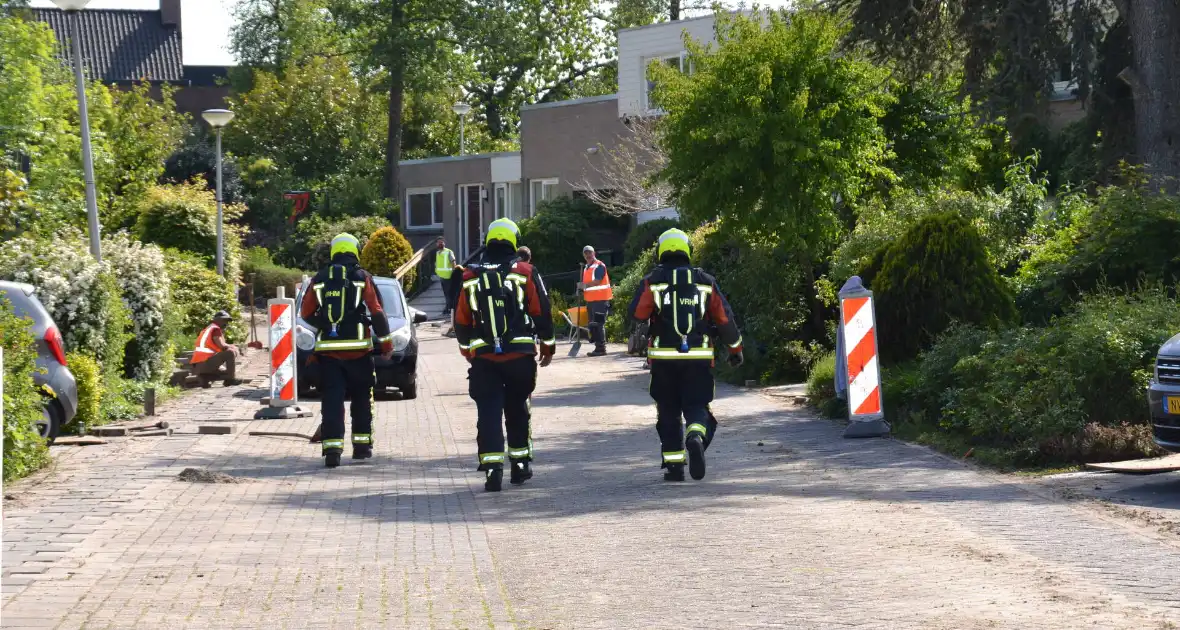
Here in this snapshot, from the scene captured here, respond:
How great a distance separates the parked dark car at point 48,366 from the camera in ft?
39.9

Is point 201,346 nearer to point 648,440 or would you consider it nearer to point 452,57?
point 648,440

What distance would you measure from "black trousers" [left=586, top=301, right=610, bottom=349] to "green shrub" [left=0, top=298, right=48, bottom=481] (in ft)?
46.5

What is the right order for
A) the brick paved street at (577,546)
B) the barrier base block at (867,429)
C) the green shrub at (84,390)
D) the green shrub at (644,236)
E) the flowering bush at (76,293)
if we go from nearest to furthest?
the brick paved street at (577,546) < the barrier base block at (867,429) < the green shrub at (84,390) < the flowering bush at (76,293) < the green shrub at (644,236)

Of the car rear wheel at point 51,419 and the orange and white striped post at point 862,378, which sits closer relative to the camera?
the car rear wheel at point 51,419

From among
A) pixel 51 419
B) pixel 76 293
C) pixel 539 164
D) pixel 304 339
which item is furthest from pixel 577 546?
pixel 539 164

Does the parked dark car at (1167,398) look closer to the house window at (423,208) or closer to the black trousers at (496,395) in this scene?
the black trousers at (496,395)

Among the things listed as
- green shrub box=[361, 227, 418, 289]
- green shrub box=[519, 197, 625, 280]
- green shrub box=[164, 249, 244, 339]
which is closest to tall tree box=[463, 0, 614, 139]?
green shrub box=[361, 227, 418, 289]

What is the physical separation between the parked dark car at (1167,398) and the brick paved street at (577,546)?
2.79 feet

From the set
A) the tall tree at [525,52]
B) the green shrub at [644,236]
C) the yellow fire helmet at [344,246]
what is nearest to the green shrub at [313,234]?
the tall tree at [525,52]

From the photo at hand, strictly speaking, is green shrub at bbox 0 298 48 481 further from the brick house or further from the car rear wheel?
the brick house

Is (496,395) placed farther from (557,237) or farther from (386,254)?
(386,254)

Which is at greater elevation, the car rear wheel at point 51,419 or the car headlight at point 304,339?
the car headlight at point 304,339

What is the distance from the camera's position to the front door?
47.6 meters

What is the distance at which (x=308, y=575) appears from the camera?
7195 mm
